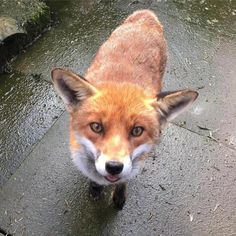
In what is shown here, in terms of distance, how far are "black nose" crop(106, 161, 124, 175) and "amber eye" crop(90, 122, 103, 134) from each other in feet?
1.03

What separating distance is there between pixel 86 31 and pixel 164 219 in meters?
3.21

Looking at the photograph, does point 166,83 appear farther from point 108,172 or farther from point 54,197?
point 108,172

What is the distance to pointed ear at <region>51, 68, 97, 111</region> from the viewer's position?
10.5 feet

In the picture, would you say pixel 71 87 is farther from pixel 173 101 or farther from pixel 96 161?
pixel 173 101

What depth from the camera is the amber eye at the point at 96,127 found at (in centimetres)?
322

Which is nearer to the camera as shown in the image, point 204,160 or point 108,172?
point 108,172

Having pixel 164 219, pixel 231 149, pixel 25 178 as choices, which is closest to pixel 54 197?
pixel 25 178

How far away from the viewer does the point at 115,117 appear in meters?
3.17

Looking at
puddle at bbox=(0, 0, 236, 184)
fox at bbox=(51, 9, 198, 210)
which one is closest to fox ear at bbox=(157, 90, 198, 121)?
fox at bbox=(51, 9, 198, 210)

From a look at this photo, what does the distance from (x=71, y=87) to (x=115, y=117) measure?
468mm

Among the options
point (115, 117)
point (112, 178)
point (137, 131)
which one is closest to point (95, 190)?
point (112, 178)

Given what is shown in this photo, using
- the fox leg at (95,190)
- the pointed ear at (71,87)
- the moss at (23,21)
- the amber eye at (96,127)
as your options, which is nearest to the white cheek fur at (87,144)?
the amber eye at (96,127)

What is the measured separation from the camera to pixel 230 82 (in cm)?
555

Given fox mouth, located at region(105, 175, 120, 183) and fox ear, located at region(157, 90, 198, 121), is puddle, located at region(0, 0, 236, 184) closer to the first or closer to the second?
fox mouth, located at region(105, 175, 120, 183)
